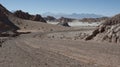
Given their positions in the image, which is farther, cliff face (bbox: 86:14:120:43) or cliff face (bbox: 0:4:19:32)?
cliff face (bbox: 0:4:19:32)

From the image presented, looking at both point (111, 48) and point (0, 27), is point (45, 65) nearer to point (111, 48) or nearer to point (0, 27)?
point (111, 48)

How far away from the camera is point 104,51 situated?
83.9 ft

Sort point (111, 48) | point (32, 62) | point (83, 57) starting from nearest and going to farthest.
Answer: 1. point (32, 62)
2. point (83, 57)
3. point (111, 48)

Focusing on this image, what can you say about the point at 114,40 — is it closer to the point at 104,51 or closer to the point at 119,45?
the point at 119,45

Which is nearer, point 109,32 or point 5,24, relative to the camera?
point 109,32

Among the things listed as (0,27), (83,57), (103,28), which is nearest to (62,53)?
(83,57)

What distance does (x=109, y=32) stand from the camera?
3262 cm

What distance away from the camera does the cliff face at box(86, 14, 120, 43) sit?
31047 mm

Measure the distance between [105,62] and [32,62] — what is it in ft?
16.1

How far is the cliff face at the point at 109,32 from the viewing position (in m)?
31.0

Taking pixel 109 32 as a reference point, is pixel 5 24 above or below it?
below

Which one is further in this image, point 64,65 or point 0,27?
point 0,27

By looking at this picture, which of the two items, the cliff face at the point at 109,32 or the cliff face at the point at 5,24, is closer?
the cliff face at the point at 109,32

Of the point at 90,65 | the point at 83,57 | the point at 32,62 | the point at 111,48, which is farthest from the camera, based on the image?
the point at 111,48
